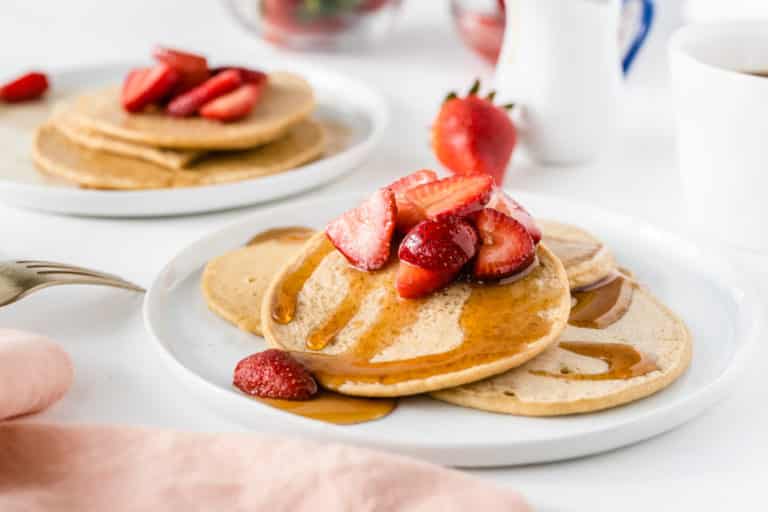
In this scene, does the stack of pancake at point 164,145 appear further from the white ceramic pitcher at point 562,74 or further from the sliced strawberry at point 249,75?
the white ceramic pitcher at point 562,74

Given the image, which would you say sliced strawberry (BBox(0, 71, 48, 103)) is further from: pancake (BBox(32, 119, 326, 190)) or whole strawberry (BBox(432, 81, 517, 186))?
whole strawberry (BBox(432, 81, 517, 186))

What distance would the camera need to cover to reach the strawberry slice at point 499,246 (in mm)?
1426

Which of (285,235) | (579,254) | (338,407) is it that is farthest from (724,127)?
(338,407)

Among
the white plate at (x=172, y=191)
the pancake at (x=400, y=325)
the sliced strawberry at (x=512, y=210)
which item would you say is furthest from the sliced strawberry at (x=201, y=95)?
the sliced strawberry at (x=512, y=210)

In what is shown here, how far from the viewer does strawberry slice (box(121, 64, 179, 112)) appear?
215 centimetres

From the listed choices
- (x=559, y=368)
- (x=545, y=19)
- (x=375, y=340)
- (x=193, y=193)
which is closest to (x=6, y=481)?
(x=375, y=340)

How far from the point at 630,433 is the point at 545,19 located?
113 cm

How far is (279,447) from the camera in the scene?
1134mm

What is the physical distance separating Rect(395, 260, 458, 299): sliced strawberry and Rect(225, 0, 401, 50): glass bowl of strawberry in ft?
5.24

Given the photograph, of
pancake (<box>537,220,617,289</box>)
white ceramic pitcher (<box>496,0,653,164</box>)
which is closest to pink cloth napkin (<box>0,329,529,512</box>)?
pancake (<box>537,220,617,289</box>)

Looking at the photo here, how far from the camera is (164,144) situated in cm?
204

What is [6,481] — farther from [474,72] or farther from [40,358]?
[474,72]

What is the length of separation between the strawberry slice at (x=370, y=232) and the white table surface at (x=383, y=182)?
298 mm

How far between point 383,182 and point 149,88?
50cm
